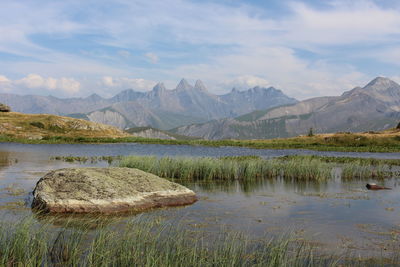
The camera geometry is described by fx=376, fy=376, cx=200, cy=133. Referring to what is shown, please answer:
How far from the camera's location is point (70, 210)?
20.3 meters

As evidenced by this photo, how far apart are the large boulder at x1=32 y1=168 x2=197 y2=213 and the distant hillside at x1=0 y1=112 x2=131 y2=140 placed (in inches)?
4387

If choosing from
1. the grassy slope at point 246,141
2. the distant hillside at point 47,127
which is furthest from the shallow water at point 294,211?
the distant hillside at point 47,127

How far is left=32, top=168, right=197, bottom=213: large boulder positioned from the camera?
20.4 meters

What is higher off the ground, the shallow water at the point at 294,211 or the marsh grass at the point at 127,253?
the marsh grass at the point at 127,253

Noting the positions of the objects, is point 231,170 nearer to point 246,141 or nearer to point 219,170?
→ point 219,170

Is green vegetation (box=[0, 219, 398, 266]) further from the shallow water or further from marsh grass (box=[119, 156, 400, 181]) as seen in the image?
marsh grass (box=[119, 156, 400, 181])

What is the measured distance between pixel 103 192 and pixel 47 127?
446 ft

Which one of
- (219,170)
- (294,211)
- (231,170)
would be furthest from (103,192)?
(231,170)

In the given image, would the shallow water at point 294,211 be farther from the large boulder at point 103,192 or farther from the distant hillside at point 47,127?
the distant hillside at point 47,127

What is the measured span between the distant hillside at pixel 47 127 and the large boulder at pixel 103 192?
366 ft

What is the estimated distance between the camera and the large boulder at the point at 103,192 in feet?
66.9

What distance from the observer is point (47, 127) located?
479ft

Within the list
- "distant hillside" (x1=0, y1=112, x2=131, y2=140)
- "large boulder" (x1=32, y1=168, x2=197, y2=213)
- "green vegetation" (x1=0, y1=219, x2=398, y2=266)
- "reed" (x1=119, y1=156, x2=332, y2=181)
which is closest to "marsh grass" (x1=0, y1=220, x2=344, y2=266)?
"green vegetation" (x1=0, y1=219, x2=398, y2=266)

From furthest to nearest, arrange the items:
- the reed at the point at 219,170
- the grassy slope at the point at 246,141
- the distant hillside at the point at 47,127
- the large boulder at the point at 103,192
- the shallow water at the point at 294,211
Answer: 1. the distant hillside at the point at 47,127
2. the grassy slope at the point at 246,141
3. the reed at the point at 219,170
4. the large boulder at the point at 103,192
5. the shallow water at the point at 294,211
